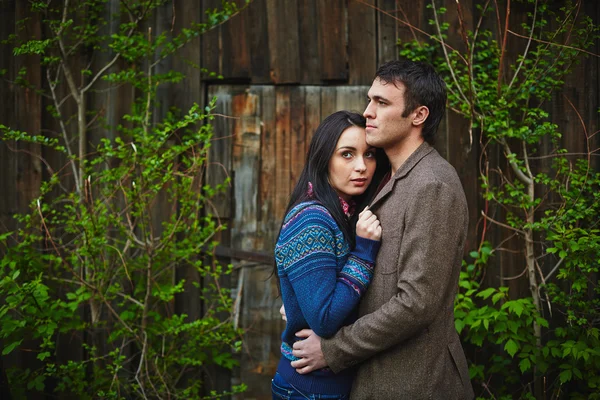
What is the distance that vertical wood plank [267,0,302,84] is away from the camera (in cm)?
431

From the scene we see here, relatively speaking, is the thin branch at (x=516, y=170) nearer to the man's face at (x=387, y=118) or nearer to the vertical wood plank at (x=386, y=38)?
the vertical wood plank at (x=386, y=38)

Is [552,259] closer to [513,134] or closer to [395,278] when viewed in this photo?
[513,134]

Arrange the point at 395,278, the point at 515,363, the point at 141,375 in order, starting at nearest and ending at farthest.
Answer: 1. the point at 395,278
2. the point at 141,375
3. the point at 515,363

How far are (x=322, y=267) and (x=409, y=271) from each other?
0.31 m

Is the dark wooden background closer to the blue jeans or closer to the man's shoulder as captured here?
the blue jeans

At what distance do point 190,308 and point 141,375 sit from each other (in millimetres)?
631

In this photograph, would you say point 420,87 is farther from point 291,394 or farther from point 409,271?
point 291,394

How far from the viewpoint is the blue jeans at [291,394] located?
2.34 m

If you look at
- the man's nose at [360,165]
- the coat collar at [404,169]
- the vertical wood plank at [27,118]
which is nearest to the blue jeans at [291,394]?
the coat collar at [404,169]

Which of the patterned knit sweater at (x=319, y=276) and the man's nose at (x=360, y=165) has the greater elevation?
the man's nose at (x=360, y=165)

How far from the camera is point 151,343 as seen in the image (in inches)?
160

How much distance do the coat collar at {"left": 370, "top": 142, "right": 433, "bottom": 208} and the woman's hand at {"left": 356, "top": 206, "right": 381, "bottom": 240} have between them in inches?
3.9

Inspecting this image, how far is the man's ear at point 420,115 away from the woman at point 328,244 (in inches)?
8.2

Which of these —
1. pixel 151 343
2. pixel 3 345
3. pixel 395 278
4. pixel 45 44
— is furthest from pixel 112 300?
pixel 395 278
